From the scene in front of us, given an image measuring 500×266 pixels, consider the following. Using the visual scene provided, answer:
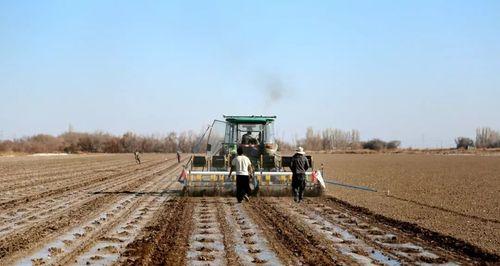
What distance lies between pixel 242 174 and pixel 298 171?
176 centimetres

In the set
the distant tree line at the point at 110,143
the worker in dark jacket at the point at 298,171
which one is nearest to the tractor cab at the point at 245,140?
the worker in dark jacket at the point at 298,171

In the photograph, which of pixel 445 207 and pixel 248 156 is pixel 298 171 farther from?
pixel 445 207

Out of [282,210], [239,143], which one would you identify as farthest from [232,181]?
[282,210]

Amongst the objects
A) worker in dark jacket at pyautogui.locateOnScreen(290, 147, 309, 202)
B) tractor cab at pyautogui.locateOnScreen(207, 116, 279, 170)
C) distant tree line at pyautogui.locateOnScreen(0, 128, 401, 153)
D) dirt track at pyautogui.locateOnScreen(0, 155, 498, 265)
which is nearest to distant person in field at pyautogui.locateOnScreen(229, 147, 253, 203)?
dirt track at pyautogui.locateOnScreen(0, 155, 498, 265)

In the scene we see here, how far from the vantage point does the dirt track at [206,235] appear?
28.3 feet

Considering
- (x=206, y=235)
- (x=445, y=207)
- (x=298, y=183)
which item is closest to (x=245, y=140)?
(x=298, y=183)

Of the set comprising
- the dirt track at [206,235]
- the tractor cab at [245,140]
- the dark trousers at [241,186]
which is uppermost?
the tractor cab at [245,140]

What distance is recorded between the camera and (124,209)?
15680 millimetres

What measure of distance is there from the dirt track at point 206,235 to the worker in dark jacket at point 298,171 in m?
0.36

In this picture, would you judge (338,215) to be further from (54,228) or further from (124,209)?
(54,228)

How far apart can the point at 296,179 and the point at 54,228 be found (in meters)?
7.91

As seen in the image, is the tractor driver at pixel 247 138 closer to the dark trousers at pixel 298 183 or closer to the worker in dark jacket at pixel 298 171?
the worker in dark jacket at pixel 298 171

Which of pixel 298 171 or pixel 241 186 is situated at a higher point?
pixel 298 171

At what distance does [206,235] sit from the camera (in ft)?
36.0
